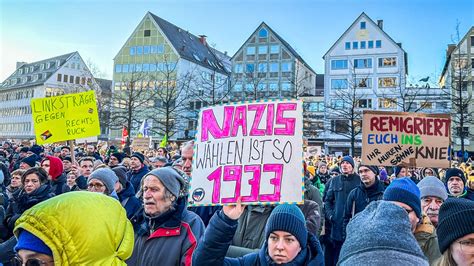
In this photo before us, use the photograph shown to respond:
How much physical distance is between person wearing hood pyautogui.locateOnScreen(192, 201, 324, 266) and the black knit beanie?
95 centimetres

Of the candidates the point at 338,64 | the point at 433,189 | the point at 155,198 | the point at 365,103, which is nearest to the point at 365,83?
the point at 365,103

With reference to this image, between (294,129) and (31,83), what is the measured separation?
262 ft

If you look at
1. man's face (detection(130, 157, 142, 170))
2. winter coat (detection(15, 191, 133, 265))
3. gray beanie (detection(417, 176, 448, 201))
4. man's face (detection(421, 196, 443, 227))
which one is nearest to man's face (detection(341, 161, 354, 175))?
gray beanie (detection(417, 176, 448, 201))

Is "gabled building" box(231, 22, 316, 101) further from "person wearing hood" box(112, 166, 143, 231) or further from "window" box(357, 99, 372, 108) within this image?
"person wearing hood" box(112, 166, 143, 231)

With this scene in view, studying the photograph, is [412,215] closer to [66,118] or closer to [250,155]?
[250,155]

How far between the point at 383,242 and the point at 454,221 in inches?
49.2

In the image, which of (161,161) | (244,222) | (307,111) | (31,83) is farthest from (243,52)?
(244,222)

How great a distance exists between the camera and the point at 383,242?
154 cm

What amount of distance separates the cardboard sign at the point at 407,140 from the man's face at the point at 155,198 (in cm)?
398

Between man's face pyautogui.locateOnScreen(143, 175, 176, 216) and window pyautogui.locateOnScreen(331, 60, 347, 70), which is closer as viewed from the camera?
man's face pyautogui.locateOnScreen(143, 175, 176, 216)

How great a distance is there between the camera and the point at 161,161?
893 centimetres

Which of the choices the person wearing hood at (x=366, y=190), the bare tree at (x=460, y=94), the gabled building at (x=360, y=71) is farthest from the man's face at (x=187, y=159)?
the gabled building at (x=360, y=71)

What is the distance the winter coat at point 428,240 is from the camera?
3404mm

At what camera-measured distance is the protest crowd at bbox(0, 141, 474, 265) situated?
1.69 m
